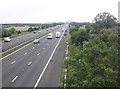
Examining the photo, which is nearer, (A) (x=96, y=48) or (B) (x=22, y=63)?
(A) (x=96, y=48)

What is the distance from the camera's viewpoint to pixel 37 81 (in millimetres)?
32281

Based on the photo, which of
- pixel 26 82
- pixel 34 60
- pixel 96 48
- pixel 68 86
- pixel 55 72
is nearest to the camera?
pixel 68 86

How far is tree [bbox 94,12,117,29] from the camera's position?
3962 inches

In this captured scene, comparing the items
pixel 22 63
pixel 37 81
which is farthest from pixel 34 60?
pixel 37 81

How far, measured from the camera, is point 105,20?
102 m

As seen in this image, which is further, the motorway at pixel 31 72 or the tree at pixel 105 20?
the tree at pixel 105 20

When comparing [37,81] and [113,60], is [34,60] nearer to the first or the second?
[37,81]

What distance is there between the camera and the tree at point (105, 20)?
330 ft

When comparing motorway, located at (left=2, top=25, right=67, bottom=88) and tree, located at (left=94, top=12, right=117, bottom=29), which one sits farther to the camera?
tree, located at (left=94, top=12, right=117, bottom=29)

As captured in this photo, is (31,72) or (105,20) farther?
(105,20)

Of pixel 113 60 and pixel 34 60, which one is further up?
pixel 113 60

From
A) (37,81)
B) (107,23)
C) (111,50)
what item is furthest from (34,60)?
(107,23)

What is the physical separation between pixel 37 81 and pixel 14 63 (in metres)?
13.3

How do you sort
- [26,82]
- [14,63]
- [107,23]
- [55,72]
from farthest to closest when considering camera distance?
[107,23] < [14,63] < [55,72] < [26,82]
